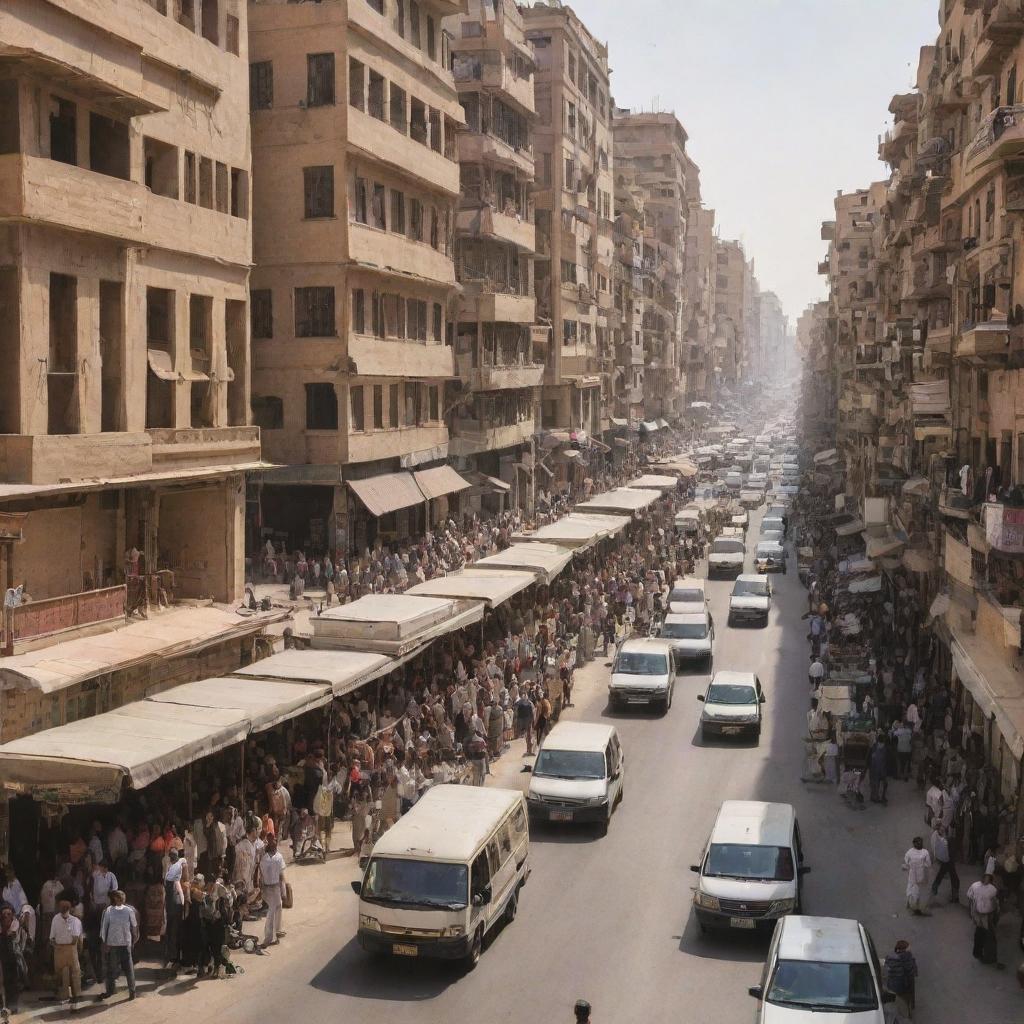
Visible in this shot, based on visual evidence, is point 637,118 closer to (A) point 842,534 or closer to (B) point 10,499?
(A) point 842,534

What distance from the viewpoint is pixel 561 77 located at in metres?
73.2

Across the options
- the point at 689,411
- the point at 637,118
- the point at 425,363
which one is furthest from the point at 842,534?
the point at 689,411

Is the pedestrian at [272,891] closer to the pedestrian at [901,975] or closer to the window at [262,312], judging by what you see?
the pedestrian at [901,975]

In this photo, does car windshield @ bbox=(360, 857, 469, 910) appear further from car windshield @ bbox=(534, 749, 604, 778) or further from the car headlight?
car windshield @ bbox=(534, 749, 604, 778)

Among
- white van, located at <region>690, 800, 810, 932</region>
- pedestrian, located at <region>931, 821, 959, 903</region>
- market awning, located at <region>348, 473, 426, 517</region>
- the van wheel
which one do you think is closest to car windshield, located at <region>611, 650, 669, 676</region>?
market awning, located at <region>348, 473, 426, 517</region>

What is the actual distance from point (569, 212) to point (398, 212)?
29.5 meters

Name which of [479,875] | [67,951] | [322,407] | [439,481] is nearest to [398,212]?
[322,407]

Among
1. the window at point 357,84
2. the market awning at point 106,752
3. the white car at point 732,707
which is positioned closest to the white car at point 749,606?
the white car at point 732,707

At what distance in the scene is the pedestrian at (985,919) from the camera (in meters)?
18.2

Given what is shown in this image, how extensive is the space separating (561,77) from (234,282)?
45.4 m

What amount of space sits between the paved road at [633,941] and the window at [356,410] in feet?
56.7

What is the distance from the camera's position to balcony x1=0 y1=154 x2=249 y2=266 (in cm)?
2267

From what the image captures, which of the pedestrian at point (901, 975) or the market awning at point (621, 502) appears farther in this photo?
the market awning at point (621, 502)

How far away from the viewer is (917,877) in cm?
2000
